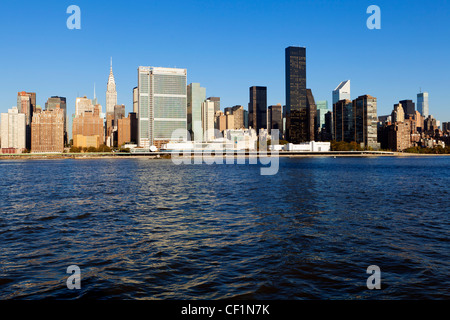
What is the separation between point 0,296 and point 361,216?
27.1m

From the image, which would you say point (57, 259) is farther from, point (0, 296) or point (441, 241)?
point (441, 241)

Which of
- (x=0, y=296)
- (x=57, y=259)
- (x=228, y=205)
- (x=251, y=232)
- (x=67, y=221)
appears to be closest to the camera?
(x=0, y=296)

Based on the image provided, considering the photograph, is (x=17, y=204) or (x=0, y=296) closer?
(x=0, y=296)

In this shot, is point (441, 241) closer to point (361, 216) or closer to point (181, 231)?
point (361, 216)

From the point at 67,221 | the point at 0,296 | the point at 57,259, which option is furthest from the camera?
the point at 67,221

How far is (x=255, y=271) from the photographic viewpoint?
55.2 ft

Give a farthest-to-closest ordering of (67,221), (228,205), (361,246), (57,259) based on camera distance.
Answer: (228,205)
(67,221)
(361,246)
(57,259)

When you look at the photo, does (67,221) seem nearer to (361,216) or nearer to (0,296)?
(0,296)

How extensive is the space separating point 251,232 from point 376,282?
1085 centimetres

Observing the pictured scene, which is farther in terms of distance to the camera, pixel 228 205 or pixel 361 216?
pixel 228 205

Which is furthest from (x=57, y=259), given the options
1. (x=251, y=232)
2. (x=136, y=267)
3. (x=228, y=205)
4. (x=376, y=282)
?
(x=228, y=205)

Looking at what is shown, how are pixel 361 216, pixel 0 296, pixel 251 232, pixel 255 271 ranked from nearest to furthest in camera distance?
pixel 0 296 < pixel 255 271 < pixel 251 232 < pixel 361 216

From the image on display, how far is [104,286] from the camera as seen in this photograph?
14.9 m

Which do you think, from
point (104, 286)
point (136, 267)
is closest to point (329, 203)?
point (136, 267)
